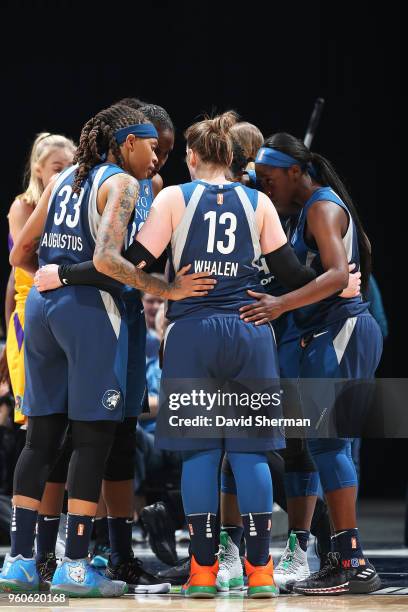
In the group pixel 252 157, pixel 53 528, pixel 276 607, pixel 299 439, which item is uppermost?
pixel 252 157

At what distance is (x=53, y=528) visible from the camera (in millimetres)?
3633

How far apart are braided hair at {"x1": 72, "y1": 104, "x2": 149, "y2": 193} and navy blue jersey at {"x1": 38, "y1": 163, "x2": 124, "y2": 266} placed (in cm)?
5

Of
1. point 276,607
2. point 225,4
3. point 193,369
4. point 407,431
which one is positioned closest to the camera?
point 276,607

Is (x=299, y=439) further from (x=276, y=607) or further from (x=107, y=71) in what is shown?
(x=107, y=71)

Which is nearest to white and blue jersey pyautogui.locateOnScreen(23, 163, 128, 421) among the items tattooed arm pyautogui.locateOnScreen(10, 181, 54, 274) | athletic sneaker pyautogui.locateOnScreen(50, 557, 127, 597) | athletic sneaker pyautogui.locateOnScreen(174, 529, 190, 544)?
tattooed arm pyautogui.locateOnScreen(10, 181, 54, 274)

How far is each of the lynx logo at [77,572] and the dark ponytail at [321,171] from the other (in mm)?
1429

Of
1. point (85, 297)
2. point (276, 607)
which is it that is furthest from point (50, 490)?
point (276, 607)

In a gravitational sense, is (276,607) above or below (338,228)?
below

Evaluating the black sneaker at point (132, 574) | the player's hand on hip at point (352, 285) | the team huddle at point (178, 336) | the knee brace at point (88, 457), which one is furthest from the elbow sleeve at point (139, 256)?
the black sneaker at point (132, 574)

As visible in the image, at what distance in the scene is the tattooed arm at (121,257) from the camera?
10.6ft

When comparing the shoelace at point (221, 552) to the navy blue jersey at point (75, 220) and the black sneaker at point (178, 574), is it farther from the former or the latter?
the navy blue jersey at point (75, 220)

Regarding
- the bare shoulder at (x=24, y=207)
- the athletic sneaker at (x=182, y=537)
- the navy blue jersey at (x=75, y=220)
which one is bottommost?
the athletic sneaker at (x=182, y=537)

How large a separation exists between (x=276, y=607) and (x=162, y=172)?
501 centimetres

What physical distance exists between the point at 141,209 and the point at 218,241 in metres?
0.49
